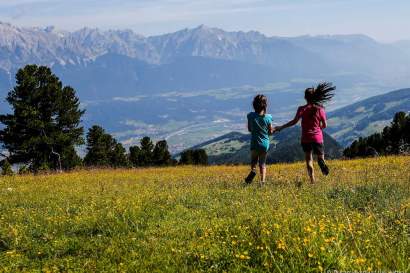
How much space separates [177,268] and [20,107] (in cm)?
6011

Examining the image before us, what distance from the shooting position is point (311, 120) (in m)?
14.4

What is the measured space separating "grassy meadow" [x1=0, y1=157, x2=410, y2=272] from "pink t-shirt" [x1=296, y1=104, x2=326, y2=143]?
6.33 feet

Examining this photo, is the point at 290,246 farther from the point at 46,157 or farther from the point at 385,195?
the point at 46,157

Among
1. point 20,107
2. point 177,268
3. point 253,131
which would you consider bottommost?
point 177,268

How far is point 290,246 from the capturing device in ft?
19.9

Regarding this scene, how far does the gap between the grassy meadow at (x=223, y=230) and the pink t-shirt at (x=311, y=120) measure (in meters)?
1.93

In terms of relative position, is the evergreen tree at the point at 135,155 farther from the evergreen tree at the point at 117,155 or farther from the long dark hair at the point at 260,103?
the long dark hair at the point at 260,103

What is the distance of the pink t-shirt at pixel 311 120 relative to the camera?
563 inches

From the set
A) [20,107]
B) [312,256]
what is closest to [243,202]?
[312,256]

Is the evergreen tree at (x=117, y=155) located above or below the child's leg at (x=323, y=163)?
above

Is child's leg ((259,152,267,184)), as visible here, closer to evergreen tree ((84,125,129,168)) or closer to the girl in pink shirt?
the girl in pink shirt

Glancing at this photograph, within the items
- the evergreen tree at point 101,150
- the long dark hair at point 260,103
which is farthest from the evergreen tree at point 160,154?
the long dark hair at point 260,103

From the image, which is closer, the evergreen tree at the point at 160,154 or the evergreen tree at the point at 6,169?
the evergreen tree at the point at 6,169

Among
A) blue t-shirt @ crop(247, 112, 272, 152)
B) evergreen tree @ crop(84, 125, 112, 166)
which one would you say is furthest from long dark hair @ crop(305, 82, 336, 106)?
evergreen tree @ crop(84, 125, 112, 166)
